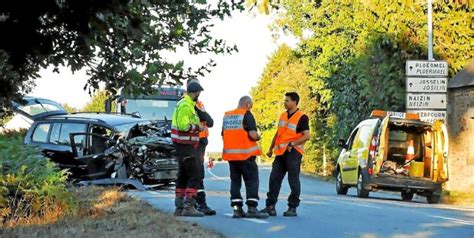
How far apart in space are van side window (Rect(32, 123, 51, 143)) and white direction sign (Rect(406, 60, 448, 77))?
30.5 feet

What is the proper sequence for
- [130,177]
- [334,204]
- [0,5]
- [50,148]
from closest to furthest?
[0,5] < [334,204] < [130,177] < [50,148]

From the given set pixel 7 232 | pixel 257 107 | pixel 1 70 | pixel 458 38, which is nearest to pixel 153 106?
pixel 458 38

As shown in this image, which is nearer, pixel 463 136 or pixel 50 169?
pixel 50 169

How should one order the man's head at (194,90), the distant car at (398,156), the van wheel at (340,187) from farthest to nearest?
the van wheel at (340,187) → the distant car at (398,156) → the man's head at (194,90)

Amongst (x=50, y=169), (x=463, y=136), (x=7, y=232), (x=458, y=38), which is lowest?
(x=7, y=232)

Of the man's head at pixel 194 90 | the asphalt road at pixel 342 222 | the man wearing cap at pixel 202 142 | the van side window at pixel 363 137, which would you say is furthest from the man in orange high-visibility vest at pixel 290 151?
→ the van side window at pixel 363 137

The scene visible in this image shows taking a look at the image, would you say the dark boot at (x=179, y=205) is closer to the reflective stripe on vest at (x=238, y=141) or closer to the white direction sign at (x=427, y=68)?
the reflective stripe on vest at (x=238, y=141)

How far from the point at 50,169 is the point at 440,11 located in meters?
17.8

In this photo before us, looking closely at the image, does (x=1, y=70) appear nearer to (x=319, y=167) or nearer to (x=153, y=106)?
(x=153, y=106)

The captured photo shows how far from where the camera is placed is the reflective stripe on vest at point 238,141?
38.8 ft

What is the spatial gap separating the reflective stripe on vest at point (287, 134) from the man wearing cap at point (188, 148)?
137cm

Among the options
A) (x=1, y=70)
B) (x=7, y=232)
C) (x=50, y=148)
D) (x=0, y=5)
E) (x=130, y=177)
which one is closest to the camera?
(x=0, y=5)

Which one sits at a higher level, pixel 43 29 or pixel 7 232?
pixel 43 29

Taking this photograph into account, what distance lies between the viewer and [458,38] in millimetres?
25953
